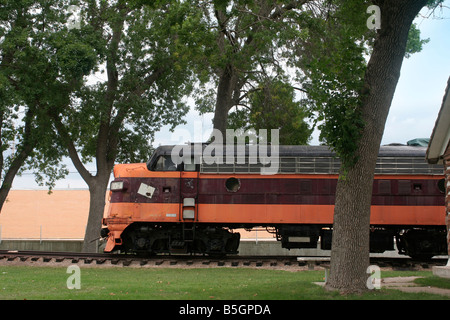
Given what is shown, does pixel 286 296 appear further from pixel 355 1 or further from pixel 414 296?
pixel 355 1

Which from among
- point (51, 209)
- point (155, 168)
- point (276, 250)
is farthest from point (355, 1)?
point (51, 209)

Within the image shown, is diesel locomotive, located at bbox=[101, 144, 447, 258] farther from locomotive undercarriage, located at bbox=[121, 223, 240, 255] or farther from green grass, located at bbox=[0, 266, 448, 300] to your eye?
green grass, located at bbox=[0, 266, 448, 300]

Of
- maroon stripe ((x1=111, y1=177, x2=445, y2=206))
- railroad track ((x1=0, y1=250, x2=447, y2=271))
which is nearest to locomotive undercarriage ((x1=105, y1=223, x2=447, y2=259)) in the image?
railroad track ((x1=0, y1=250, x2=447, y2=271))

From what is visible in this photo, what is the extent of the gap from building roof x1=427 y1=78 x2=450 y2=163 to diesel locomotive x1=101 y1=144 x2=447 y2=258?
3.93 m

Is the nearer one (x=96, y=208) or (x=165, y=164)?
(x=165, y=164)

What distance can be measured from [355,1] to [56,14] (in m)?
14.2

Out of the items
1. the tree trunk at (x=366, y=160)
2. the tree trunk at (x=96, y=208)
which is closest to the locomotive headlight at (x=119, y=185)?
the tree trunk at (x=96, y=208)

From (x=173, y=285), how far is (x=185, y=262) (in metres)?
4.81

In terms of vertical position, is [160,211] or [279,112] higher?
[279,112]

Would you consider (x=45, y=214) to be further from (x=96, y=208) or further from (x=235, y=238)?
(x=235, y=238)

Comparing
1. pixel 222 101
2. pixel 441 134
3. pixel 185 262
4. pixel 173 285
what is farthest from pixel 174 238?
pixel 441 134

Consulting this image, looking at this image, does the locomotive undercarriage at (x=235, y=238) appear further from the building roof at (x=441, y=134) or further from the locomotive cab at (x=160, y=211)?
the building roof at (x=441, y=134)

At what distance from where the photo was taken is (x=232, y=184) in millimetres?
16719

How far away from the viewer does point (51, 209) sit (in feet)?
141
